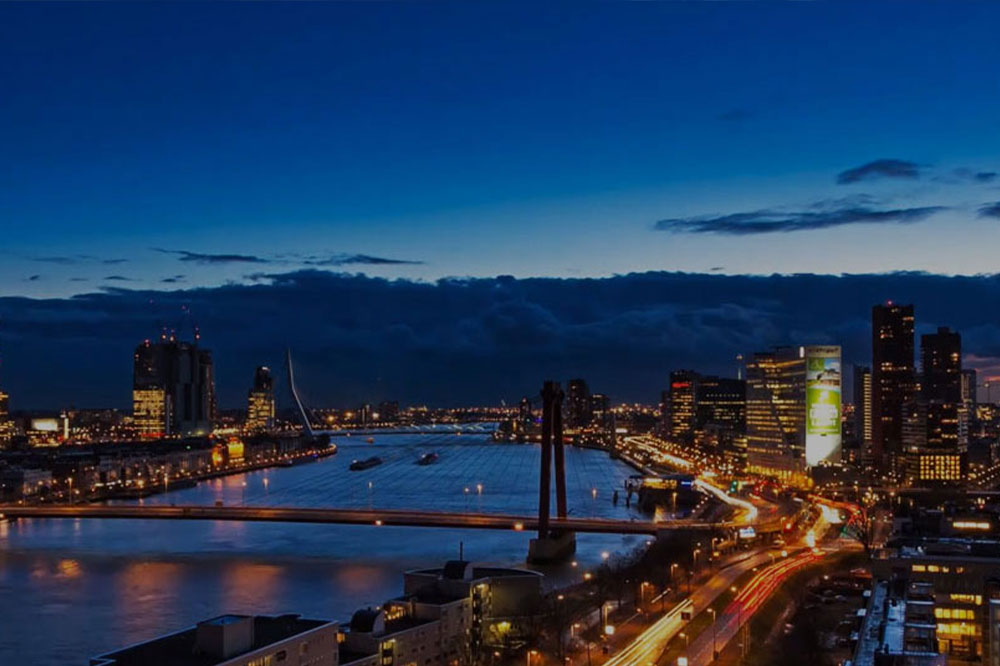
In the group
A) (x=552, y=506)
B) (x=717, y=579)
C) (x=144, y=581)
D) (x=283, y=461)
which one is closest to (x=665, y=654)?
(x=717, y=579)

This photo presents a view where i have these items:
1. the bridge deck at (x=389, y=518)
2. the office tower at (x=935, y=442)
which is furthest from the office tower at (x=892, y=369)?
the bridge deck at (x=389, y=518)

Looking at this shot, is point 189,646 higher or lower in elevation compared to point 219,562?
higher

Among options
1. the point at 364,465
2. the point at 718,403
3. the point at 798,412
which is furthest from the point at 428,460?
the point at 718,403

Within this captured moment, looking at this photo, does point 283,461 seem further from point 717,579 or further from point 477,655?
point 477,655

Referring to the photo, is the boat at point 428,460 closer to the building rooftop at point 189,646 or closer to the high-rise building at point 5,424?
the high-rise building at point 5,424

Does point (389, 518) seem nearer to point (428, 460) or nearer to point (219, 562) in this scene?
point (219, 562)

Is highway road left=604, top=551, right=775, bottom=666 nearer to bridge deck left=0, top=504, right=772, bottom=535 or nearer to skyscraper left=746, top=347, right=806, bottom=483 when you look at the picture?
bridge deck left=0, top=504, right=772, bottom=535

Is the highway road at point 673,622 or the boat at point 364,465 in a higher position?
the highway road at point 673,622
